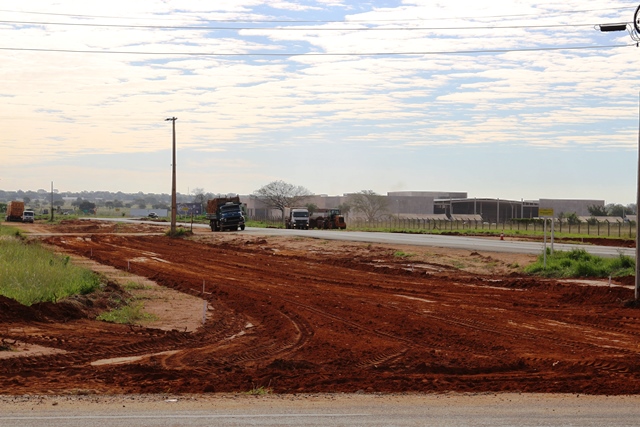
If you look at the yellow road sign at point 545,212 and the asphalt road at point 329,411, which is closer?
the asphalt road at point 329,411

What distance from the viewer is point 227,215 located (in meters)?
76.7

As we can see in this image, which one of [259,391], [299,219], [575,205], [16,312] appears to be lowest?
[259,391]

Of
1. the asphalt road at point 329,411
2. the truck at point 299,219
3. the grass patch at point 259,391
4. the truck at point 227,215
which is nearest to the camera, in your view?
the asphalt road at point 329,411

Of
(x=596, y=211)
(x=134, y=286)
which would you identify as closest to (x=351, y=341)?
(x=134, y=286)

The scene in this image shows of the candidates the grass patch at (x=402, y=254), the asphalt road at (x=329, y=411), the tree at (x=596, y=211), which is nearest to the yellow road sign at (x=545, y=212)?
the grass patch at (x=402, y=254)

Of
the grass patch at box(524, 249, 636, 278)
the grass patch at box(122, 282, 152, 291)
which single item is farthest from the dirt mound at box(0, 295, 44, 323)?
A: the grass patch at box(524, 249, 636, 278)

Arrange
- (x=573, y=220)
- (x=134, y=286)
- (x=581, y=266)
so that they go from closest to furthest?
(x=134, y=286)
(x=581, y=266)
(x=573, y=220)

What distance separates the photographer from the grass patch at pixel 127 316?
19405 mm

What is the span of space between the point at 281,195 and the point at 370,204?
20.7 metres

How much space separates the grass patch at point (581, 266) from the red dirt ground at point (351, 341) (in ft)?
6.39

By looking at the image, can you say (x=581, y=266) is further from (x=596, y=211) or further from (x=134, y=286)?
(x=596, y=211)

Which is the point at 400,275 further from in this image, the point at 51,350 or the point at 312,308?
the point at 51,350

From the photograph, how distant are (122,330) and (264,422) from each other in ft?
28.1

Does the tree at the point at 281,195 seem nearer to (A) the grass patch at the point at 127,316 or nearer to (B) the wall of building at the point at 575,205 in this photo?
(B) the wall of building at the point at 575,205
